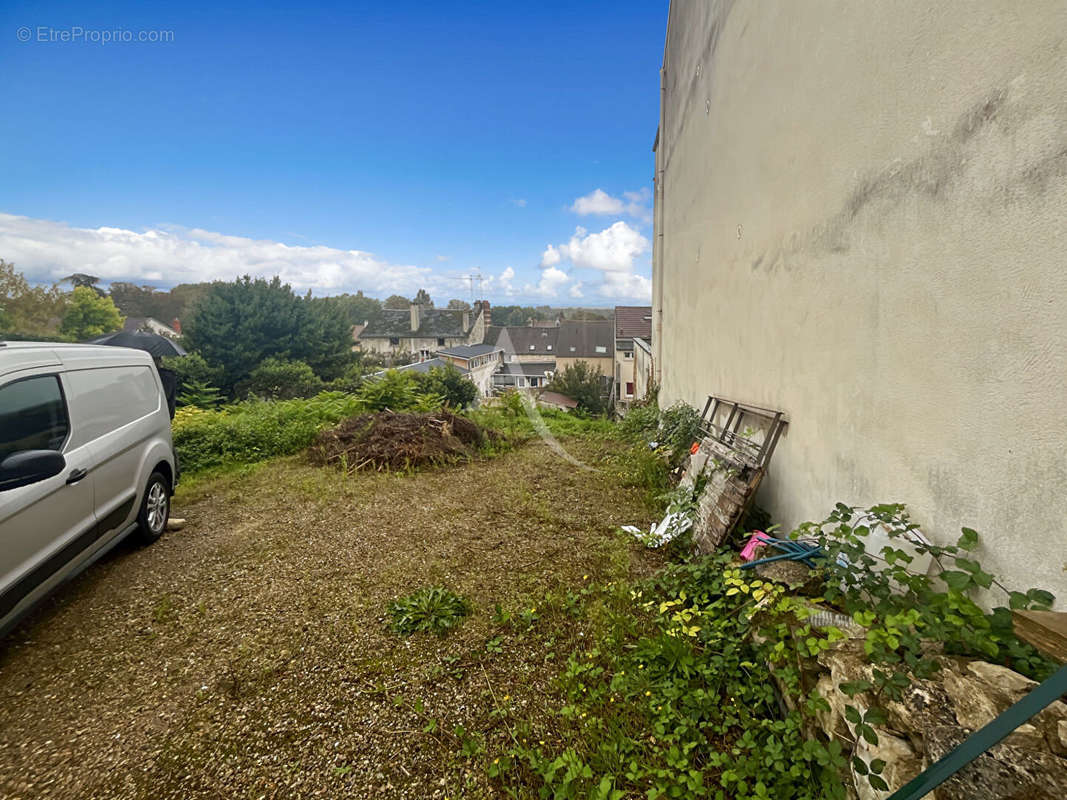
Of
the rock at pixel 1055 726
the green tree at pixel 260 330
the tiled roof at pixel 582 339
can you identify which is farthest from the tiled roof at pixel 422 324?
the rock at pixel 1055 726

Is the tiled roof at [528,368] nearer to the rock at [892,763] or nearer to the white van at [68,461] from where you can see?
the white van at [68,461]

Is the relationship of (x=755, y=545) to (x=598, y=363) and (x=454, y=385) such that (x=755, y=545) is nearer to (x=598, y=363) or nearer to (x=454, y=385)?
(x=454, y=385)

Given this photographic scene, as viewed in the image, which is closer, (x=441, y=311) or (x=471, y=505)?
(x=471, y=505)

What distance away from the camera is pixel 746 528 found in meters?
3.25

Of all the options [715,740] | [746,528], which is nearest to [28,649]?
[715,740]

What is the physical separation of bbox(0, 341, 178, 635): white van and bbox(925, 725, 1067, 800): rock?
12.1 feet

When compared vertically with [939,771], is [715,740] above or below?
below

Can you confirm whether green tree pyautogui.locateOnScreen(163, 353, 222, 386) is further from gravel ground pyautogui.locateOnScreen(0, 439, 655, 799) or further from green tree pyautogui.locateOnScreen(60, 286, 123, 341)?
gravel ground pyautogui.locateOnScreen(0, 439, 655, 799)

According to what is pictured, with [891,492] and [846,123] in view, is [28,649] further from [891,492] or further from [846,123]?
[846,123]

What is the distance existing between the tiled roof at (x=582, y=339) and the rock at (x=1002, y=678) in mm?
26352

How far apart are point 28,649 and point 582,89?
1607 cm

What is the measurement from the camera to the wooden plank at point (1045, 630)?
3.84 ft

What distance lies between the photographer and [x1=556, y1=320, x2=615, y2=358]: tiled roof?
27891mm

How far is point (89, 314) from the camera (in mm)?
28906
